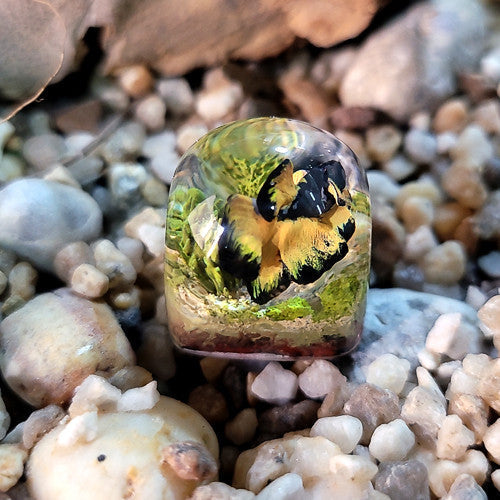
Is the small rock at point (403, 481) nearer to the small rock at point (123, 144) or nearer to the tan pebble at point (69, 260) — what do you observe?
the tan pebble at point (69, 260)

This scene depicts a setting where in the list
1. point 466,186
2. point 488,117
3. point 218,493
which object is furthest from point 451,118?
point 218,493

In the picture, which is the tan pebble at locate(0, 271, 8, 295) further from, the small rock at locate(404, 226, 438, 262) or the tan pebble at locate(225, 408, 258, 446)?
the small rock at locate(404, 226, 438, 262)

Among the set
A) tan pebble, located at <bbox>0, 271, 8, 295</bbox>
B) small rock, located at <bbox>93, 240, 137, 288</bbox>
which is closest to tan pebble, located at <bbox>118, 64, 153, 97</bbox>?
small rock, located at <bbox>93, 240, 137, 288</bbox>

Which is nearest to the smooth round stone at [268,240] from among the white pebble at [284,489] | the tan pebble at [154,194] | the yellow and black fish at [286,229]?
the yellow and black fish at [286,229]

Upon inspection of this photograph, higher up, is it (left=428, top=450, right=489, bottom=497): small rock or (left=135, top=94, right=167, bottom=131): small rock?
(left=135, top=94, right=167, bottom=131): small rock

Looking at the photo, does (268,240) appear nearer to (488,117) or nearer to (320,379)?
(320,379)

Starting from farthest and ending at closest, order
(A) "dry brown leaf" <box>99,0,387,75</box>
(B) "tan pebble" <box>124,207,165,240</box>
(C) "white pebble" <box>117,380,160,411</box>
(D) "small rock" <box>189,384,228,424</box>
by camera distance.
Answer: (A) "dry brown leaf" <box>99,0,387,75</box>
(B) "tan pebble" <box>124,207,165,240</box>
(D) "small rock" <box>189,384,228,424</box>
(C) "white pebble" <box>117,380,160,411</box>

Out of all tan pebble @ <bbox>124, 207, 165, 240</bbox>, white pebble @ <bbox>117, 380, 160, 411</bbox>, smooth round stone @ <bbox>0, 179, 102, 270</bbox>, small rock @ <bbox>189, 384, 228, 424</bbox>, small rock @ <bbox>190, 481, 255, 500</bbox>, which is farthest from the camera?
tan pebble @ <bbox>124, 207, 165, 240</bbox>
